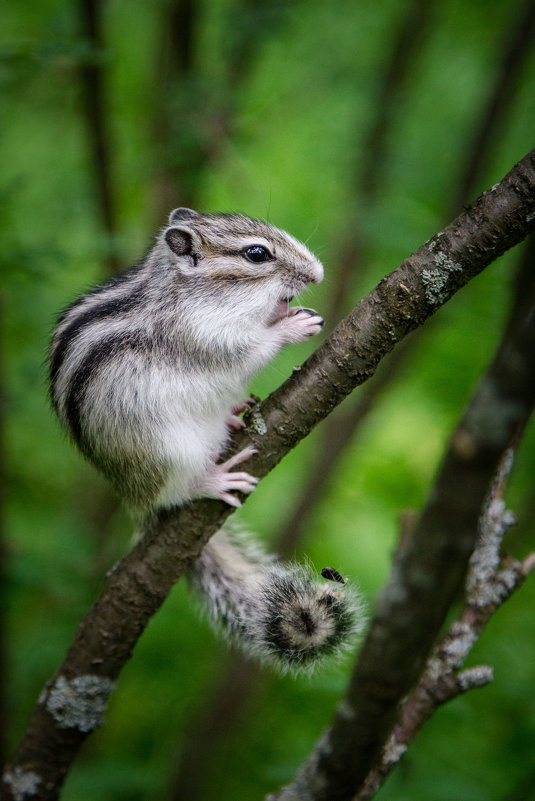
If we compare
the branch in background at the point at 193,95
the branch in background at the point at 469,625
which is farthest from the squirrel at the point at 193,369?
the branch in background at the point at 193,95

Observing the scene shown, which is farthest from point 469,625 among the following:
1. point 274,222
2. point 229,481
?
point 274,222

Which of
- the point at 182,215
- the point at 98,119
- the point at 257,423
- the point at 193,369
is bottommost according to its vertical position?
the point at 257,423

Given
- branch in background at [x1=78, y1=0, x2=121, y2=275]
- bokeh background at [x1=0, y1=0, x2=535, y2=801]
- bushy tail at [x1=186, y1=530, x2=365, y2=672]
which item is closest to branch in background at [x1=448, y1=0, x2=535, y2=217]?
bokeh background at [x1=0, y1=0, x2=535, y2=801]

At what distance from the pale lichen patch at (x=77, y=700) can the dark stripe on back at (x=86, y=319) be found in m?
1.04

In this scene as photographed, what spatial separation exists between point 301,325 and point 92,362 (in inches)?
30.9

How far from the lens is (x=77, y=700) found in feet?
7.77

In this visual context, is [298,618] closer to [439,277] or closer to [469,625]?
[469,625]

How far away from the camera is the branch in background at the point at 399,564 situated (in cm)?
183

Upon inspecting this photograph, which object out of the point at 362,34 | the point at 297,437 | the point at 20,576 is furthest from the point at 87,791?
the point at 362,34

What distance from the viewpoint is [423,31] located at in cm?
459

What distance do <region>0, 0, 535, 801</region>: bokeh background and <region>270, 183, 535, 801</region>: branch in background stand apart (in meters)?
1.11

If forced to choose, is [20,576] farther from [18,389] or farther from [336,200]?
[336,200]

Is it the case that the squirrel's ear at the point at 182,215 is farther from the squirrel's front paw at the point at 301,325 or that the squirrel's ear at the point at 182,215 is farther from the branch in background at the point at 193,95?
the branch in background at the point at 193,95

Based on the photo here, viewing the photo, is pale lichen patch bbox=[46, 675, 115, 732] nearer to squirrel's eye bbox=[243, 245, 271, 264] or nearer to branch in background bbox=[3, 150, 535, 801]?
branch in background bbox=[3, 150, 535, 801]
